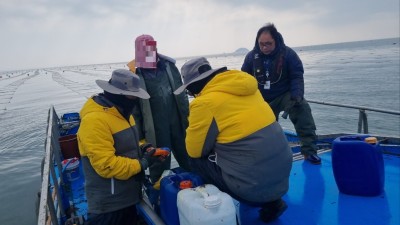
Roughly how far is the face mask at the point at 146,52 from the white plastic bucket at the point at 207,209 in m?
1.91

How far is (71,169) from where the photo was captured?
4.84 metres

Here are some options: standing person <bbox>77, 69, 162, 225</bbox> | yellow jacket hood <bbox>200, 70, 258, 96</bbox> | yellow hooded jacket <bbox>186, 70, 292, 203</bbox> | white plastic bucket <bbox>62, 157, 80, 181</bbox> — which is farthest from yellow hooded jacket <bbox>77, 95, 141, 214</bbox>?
white plastic bucket <bbox>62, 157, 80, 181</bbox>

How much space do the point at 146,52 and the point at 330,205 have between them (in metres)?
2.63

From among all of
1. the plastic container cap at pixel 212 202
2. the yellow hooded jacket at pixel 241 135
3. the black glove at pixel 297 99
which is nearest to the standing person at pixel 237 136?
the yellow hooded jacket at pixel 241 135

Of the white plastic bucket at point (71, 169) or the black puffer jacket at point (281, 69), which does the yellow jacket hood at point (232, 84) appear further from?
the white plastic bucket at point (71, 169)

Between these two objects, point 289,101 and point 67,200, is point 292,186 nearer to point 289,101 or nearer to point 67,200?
point 289,101

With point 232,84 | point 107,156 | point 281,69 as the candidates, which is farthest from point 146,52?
point 281,69

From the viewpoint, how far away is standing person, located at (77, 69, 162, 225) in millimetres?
2508

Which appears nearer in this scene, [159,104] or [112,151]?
[112,151]

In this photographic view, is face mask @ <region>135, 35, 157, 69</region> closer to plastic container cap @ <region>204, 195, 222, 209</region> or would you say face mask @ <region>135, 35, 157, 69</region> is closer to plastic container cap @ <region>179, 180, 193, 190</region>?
plastic container cap @ <region>179, 180, 193, 190</region>

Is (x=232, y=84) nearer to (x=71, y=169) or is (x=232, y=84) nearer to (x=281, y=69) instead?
(x=281, y=69)

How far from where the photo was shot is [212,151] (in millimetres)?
2561

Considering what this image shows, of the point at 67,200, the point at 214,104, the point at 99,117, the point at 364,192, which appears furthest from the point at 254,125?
the point at 67,200

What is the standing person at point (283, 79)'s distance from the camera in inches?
154
